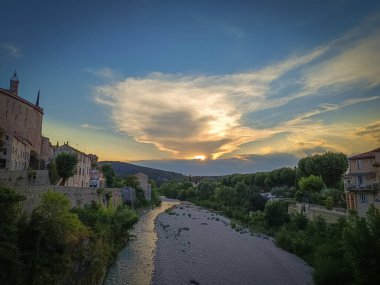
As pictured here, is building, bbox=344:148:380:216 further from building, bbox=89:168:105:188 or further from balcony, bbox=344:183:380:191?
building, bbox=89:168:105:188

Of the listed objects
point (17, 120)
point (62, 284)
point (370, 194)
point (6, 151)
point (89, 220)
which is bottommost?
point (62, 284)

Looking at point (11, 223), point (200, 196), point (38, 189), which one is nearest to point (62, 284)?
point (11, 223)

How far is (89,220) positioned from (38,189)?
23.2 ft

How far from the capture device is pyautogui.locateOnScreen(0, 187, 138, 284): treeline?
11039 mm

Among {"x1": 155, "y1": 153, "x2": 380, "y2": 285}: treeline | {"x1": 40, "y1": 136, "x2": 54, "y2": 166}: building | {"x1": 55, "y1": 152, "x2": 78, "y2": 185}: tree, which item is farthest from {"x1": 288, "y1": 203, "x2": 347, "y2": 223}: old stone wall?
{"x1": 40, "y1": 136, "x2": 54, "y2": 166}: building

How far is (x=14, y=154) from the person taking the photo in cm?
3478

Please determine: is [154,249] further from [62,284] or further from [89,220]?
[62,284]

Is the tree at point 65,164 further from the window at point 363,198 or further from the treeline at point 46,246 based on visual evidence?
the window at point 363,198

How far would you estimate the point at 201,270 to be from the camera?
23688mm

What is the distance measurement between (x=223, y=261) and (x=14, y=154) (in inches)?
1021

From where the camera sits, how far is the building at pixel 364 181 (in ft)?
95.9

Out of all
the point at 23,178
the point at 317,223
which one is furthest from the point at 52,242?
the point at 317,223

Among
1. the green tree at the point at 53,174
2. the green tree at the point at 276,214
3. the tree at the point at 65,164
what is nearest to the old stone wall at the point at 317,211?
the green tree at the point at 276,214

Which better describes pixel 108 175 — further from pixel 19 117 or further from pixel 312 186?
pixel 312 186
